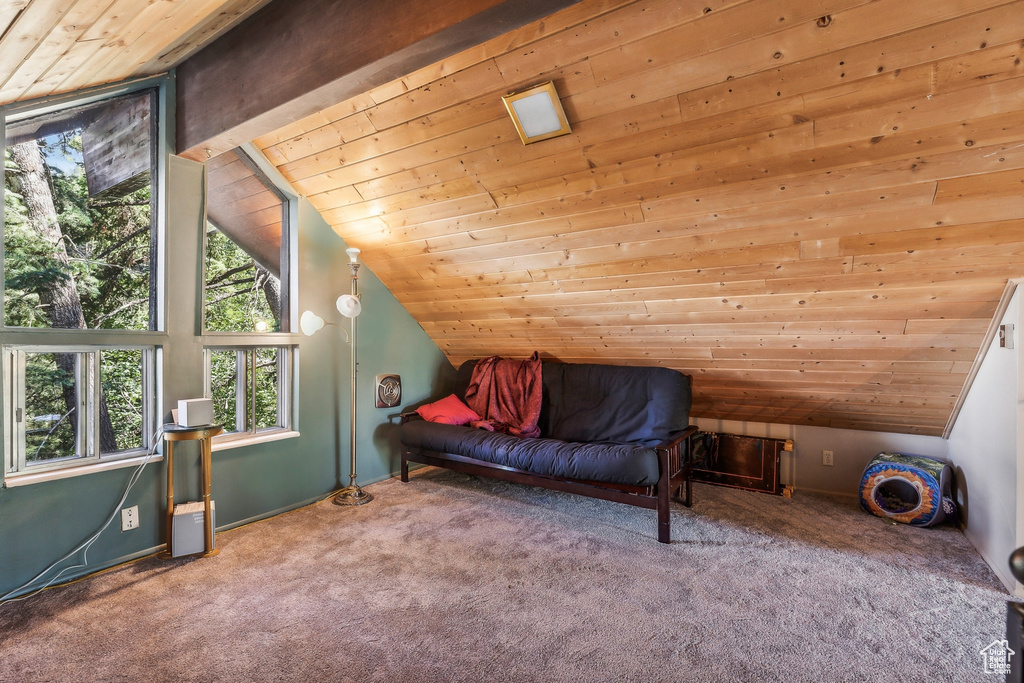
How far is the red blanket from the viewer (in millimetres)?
3777

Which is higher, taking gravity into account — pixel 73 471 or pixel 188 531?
pixel 73 471

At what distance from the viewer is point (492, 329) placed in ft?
12.9

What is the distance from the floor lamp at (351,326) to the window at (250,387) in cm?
22

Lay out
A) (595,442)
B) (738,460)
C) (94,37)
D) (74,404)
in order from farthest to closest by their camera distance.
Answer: (738,460), (595,442), (74,404), (94,37)

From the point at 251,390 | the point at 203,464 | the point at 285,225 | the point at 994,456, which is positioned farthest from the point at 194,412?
the point at 994,456

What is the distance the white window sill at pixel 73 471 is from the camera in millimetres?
2154

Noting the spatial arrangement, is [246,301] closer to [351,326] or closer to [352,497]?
[351,326]

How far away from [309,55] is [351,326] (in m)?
→ 1.94

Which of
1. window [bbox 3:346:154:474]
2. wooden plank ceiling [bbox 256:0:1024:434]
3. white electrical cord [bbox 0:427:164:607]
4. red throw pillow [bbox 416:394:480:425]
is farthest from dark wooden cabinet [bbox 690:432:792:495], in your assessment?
window [bbox 3:346:154:474]

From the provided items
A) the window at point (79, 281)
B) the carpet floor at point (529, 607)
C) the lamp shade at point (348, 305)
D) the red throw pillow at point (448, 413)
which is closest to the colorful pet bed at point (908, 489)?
the carpet floor at point (529, 607)

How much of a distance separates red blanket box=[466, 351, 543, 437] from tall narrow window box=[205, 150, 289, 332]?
60.7 inches

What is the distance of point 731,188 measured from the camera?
7.22 ft

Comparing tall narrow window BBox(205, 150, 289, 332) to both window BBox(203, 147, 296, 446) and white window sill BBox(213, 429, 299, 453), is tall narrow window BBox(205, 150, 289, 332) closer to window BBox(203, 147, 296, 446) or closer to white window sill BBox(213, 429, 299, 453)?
window BBox(203, 147, 296, 446)

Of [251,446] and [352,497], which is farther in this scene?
[352,497]
